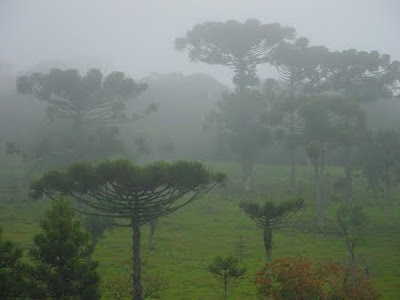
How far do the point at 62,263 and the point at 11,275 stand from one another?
2.24 meters

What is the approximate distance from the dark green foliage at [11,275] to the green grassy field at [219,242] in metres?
6.07

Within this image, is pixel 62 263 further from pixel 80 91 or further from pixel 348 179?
pixel 348 179

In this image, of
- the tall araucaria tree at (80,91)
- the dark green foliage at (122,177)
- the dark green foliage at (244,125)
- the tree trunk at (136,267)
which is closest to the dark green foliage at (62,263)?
the dark green foliage at (122,177)

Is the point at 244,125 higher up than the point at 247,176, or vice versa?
the point at 244,125

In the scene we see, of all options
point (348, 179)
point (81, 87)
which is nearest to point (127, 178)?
point (81, 87)

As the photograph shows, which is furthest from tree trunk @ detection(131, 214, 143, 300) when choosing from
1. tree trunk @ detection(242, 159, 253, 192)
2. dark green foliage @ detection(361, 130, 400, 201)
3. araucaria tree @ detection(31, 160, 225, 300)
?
dark green foliage @ detection(361, 130, 400, 201)

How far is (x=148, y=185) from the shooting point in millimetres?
22672

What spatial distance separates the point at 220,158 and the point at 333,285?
5474 cm

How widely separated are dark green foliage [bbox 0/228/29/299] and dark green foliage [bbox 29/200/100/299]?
646mm

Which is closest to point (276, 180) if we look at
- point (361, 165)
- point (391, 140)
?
point (361, 165)

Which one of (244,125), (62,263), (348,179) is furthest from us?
(244,125)

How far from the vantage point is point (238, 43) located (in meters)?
59.9

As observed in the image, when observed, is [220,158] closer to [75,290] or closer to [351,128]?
[351,128]

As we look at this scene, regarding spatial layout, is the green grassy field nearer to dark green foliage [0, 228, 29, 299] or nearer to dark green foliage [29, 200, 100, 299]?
dark green foliage [29, 200, 100, 299]
